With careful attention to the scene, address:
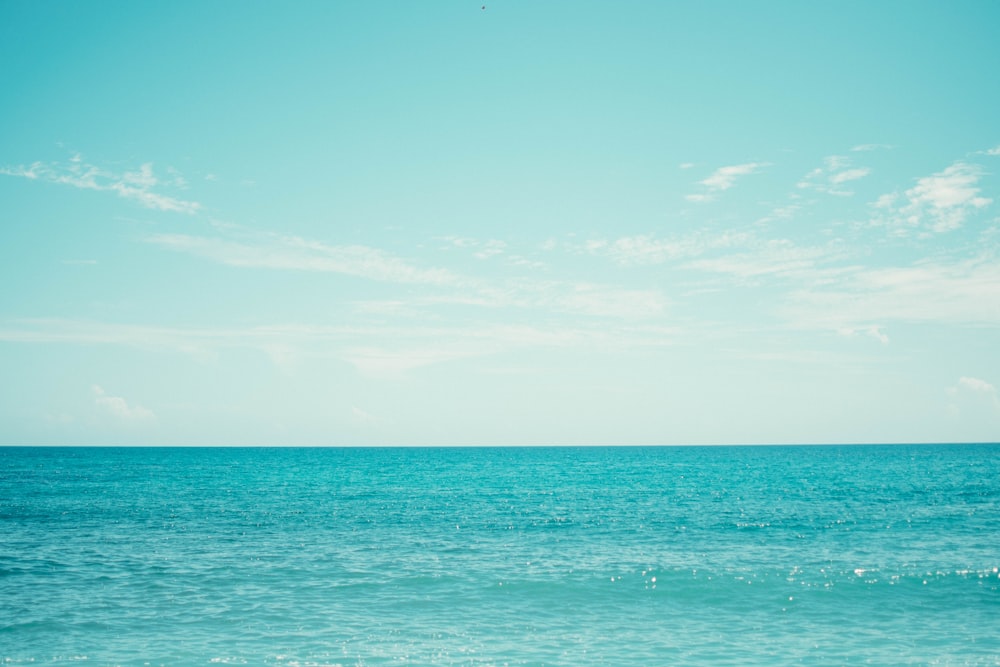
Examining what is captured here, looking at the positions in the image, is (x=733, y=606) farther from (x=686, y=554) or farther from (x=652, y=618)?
(x=686, y=554)

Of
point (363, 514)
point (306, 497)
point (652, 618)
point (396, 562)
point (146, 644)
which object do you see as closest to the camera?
point (146, 644)

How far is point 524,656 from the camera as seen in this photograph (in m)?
17.3

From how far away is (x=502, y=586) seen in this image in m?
23.7

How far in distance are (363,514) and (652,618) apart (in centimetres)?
2548

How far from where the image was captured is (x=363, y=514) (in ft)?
139

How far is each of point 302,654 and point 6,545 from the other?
21510mm

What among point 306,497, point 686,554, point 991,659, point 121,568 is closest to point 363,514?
point 306,497

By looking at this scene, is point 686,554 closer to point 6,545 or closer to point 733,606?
point 733,606

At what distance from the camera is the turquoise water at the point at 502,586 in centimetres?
1777

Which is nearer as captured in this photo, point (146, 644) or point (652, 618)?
point (146, 644)

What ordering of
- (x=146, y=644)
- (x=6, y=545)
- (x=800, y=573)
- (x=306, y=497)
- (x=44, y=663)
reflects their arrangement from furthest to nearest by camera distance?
(x=306, y=497) < (x=6, y=545) < (x=800, y=573) < (x=146, y=644) < (x=44, y=663)

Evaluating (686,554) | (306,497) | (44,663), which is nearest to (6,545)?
(44,663)

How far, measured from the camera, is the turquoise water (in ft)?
58.3

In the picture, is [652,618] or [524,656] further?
[652,618]
